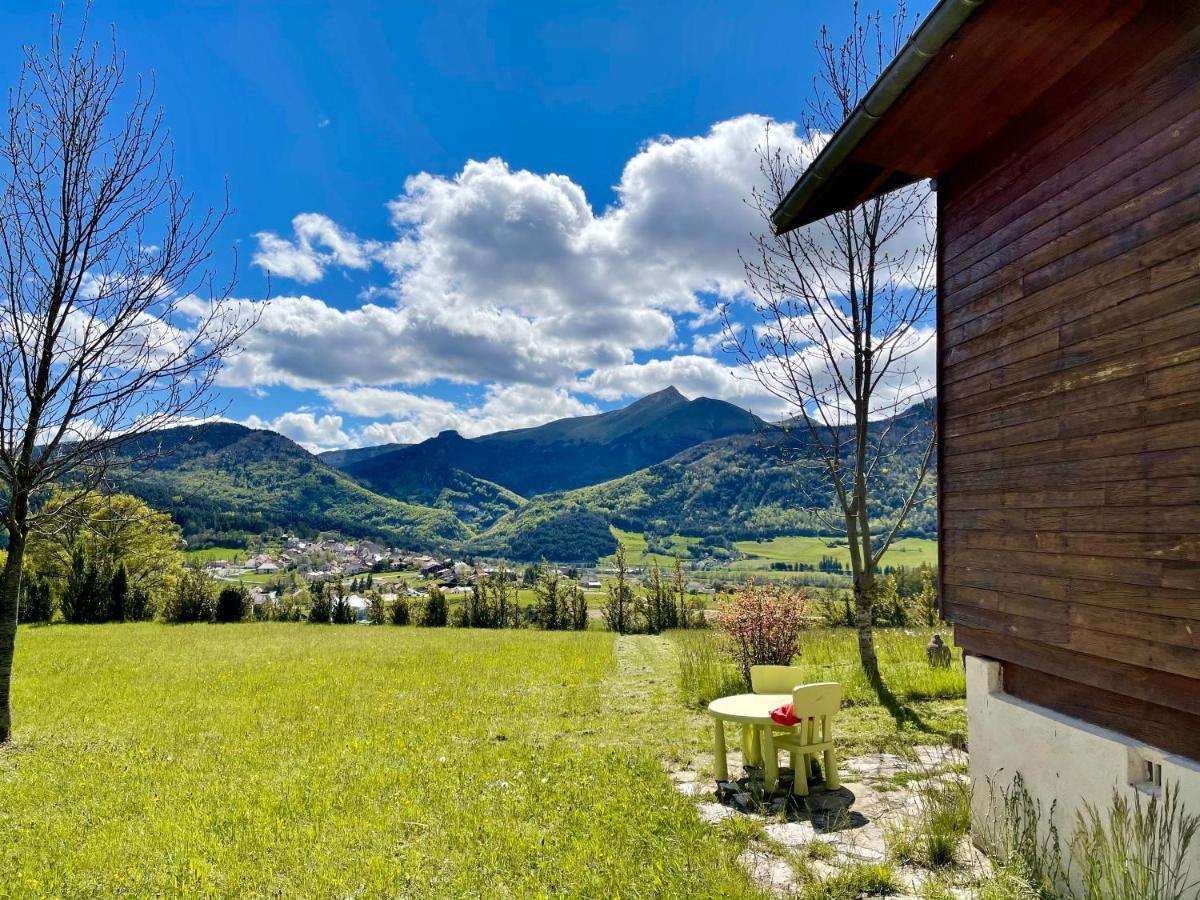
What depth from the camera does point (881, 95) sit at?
378 centimetres

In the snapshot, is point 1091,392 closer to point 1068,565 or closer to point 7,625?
point 1068,565

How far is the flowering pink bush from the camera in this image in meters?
10.2

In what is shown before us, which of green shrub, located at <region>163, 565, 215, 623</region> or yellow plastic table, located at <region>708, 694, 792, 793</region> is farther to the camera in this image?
green shrub, located at <region>163, 565, 215, 623</region>

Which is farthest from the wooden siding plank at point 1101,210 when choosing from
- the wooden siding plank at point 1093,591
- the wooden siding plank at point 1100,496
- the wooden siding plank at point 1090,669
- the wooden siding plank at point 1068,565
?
the wooden siding plank at point 1090,669

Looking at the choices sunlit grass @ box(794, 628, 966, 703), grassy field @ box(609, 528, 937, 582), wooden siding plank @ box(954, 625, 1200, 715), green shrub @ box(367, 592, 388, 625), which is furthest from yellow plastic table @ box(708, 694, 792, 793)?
grassy field @ box(609, 528, 937, 582)

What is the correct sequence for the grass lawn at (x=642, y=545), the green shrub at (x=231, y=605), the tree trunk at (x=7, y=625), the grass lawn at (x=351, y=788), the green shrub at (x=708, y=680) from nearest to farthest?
the grass lawn at (x=351, y=788)
the tree trunk at (x=7, y=625)
the green shrub at (x=708, y=680)
the green shrub at (x=231, y=605)
the grass lawn at (x=642, y=545)

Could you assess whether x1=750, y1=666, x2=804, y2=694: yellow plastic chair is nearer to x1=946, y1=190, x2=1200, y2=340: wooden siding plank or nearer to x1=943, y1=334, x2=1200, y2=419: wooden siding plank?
x1=943, y1=334, x2=1200, y2=419: wooden siding plank

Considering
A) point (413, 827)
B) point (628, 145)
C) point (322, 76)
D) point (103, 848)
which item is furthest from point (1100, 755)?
point (628, 145)

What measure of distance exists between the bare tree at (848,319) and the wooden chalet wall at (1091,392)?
5752 millimetres

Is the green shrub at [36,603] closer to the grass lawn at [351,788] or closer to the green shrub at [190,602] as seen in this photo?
the green shrub at [190,602]

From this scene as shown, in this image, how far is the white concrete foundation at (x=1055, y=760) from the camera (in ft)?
10.0

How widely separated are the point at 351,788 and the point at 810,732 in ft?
13.1

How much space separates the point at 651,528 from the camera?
19688cm

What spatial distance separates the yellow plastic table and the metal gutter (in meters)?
4.07
